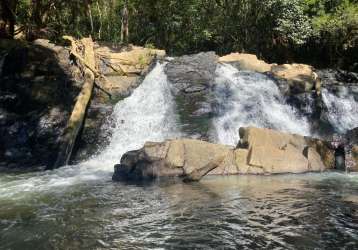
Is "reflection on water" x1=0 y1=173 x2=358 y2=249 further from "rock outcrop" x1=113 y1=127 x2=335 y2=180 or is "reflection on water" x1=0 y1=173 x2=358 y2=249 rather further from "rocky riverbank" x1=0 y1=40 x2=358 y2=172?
"rocky riverbank" x1=0 y1=40 x2=358 y2=172

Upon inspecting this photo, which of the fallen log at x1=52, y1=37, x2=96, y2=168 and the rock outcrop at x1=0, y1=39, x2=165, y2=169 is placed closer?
the fallen log at x1=52, y1=37, x2=96, y2=168

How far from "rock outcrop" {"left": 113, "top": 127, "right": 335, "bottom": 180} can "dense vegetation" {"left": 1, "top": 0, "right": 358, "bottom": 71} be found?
47.8 feet

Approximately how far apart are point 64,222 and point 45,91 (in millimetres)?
10136

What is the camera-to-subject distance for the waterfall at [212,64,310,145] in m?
17.1

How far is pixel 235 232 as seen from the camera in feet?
25.4

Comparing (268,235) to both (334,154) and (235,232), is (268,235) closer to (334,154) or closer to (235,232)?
(235,232)

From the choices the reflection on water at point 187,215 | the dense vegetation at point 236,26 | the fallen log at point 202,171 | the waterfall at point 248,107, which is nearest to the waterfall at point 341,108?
the waterfall at point 248,107

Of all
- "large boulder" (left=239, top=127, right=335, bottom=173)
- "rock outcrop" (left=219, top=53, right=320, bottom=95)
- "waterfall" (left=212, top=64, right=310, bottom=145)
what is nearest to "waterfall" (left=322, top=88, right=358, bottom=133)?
"rock outcrop" (left=219, top=53, right=320, bottom=95)

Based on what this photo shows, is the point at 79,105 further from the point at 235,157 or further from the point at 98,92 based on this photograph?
the point at 235,157

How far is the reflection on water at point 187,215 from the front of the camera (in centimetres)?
738

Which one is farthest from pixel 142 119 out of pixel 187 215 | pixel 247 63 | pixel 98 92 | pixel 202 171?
pixel 187 215

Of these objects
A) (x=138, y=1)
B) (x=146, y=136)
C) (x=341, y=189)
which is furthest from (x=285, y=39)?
(x=341, y=189)

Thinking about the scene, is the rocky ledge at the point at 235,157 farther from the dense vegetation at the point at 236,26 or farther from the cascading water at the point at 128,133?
the dense vegetation at the point at 236,26

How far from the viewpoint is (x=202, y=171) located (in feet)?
40.6
